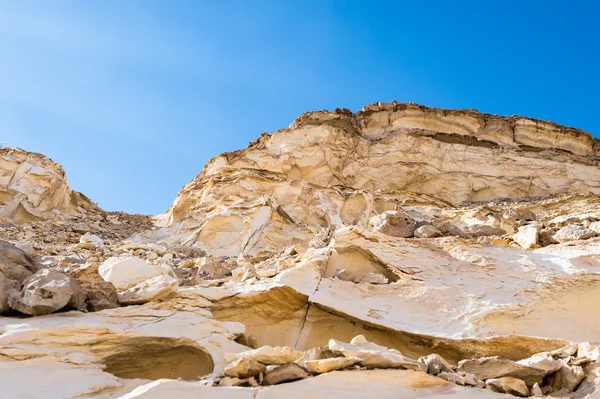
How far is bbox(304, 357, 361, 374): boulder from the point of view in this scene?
4414mm

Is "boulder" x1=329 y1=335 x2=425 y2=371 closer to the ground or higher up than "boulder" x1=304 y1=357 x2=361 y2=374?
higher up

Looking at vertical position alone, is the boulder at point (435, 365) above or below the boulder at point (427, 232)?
below

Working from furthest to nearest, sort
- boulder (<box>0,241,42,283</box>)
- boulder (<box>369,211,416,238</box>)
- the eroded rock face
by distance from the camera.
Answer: the eroded rock face → boulder (<box>369,211,416,238</box>) → boulder (<box>0,241,42,283</box>)

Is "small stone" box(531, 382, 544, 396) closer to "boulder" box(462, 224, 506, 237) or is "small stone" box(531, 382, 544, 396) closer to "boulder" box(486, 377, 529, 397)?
"boulder" box(486, 377, 529, 397)

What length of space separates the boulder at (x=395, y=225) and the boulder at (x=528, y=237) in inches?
72.5

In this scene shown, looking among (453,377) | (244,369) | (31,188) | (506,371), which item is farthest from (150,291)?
(31,188)

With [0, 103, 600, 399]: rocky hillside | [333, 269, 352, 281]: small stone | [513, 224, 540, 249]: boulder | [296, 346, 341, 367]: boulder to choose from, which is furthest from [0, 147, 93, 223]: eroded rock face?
[513, 224, 540, 249]: boulder

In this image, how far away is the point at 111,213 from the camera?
2202 cm

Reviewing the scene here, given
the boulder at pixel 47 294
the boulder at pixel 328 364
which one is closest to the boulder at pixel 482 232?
the boulder at pixel 328 364

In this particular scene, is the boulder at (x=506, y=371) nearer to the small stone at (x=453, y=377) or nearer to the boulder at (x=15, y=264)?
the small stone at (x=453, y=377)

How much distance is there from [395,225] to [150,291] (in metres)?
4.67

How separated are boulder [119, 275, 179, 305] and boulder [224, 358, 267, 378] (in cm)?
212

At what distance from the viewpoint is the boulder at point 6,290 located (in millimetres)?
5605

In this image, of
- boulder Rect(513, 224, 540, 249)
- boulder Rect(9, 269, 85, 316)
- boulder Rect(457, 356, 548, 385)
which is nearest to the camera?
boulder Rect(457, 356, 548, 385)
